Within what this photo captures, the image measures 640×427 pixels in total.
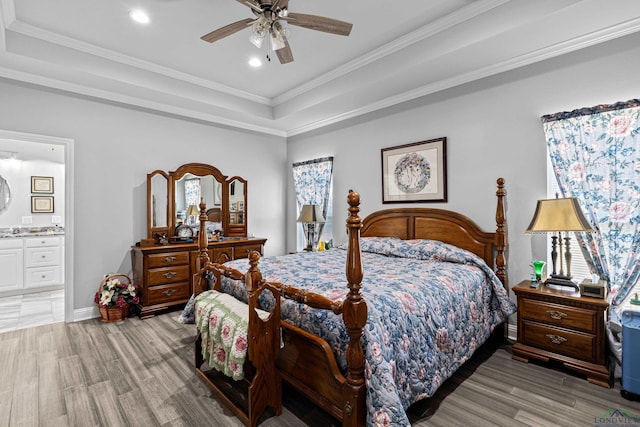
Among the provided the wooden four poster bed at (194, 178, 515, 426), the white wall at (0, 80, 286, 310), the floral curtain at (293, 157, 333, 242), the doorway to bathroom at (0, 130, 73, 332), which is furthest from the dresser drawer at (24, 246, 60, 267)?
the floral curtain at (293, 157, 333, 242)

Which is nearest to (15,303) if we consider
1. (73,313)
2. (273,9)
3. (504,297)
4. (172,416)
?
(73,313)

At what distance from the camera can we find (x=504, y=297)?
9.18 feet

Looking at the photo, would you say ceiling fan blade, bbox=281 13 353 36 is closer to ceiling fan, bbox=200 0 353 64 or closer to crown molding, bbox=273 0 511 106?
ceiling fan, bbox=200 0 353 64

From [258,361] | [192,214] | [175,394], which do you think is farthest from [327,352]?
[192,214]

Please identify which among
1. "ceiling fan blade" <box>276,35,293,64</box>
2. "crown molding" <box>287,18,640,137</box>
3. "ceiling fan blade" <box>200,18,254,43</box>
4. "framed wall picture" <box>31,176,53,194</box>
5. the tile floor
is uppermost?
"crown molding" <box>287,18,640,137</box>

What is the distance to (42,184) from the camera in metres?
5.42

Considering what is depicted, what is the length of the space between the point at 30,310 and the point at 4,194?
2.30 metres

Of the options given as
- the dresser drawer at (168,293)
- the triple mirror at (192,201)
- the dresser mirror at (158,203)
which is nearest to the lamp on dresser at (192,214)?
the triple mirror at (192,201)

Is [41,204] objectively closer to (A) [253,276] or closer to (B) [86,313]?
(B) [86,313]

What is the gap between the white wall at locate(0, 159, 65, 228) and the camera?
512 cm

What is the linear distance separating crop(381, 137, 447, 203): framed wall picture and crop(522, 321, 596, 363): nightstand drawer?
5.08 feet

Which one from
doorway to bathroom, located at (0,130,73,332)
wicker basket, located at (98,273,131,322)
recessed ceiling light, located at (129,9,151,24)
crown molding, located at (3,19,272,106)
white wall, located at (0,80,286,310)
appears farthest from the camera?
doorway to bathroom, located at (0,130,73,332)

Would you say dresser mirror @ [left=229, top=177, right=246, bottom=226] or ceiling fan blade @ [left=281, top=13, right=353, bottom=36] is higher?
ceiling fan blade @ [left=281, top=13, right=353, bottom=36]

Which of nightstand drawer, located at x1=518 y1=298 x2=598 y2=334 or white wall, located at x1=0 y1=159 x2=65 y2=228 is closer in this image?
nightstand drawer, located at x1=518 y1=298 x2=598 y2=334
